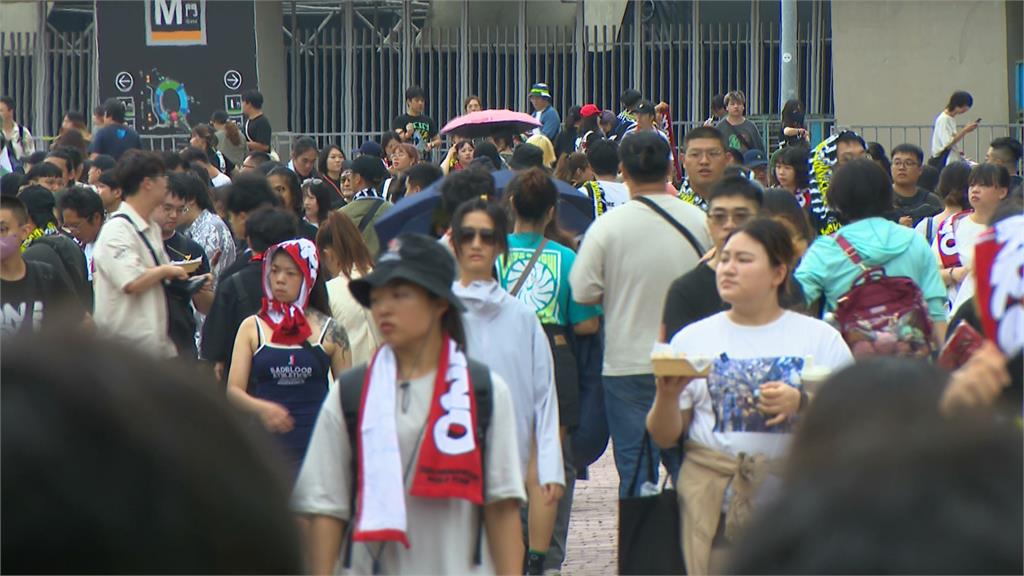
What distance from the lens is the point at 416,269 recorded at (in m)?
4.82

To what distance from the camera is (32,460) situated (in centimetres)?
135

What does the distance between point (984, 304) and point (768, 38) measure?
18.7 metres

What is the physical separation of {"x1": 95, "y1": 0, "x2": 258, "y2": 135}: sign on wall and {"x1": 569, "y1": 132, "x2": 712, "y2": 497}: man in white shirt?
1586 centimetres

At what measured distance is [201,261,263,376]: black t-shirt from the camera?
716 centimetres

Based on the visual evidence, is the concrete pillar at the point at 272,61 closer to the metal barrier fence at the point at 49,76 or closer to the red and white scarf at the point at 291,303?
the metal barrier fence at the point at 49,76

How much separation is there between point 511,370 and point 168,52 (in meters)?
17.2

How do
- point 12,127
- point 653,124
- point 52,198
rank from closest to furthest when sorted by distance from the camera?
1. point 52,198
2. point 653,124
3. point 12,127

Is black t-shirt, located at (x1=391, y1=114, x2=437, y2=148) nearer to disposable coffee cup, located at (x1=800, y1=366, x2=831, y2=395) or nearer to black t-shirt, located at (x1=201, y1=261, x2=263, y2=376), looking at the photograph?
black t-shirt, located at (x1=201, y1=261, x2=263, y2=376)

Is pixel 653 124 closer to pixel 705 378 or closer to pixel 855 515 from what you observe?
pixel 705 378

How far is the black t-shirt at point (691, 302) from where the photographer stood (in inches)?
242

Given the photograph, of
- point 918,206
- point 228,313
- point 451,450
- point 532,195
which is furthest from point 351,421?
point 918,206

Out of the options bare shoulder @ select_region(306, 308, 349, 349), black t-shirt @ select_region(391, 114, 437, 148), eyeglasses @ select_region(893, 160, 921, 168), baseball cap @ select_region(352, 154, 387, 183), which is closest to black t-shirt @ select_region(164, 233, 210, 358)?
bare shoulder @ select_region(306, 308, 349, 349)

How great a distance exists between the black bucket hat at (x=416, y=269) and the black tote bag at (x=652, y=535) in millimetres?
1083

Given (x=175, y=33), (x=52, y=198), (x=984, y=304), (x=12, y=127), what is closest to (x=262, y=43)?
(x=175, y=33)
